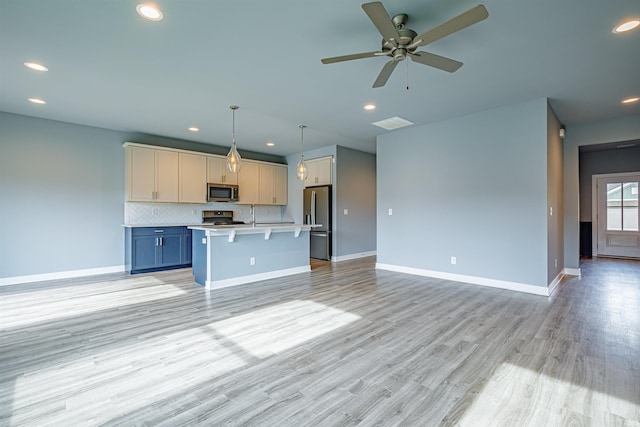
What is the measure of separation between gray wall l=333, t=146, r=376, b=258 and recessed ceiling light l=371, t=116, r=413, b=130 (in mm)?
1791

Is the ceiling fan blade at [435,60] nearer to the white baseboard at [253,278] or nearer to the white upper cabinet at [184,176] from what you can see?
the white baseboard at [253,278]

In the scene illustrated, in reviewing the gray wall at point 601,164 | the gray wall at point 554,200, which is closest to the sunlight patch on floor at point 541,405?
the gray wall at point 554,200

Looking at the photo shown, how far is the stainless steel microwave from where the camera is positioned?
6.60 metres

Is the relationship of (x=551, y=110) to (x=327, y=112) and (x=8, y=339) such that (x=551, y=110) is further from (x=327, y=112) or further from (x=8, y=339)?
(x=8, y=339)

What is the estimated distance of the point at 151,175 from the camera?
19.0 ft

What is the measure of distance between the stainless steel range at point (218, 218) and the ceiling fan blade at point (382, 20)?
5.45 metres

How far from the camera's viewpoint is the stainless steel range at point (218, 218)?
6.83m

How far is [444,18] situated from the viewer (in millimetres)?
2387

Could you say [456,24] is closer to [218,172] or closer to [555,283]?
[555,283]

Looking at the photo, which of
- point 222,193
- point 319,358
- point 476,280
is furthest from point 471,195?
point 222,193

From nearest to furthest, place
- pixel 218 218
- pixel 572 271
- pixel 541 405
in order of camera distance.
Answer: pixel 541 405 → pixel 572 271 → pixel 218 218

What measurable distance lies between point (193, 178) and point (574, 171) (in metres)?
7.28

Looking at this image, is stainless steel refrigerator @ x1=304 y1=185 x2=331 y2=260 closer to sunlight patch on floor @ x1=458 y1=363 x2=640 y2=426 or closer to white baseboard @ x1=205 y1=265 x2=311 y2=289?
white baseboard @ x1=205 y1=265 x2=311 y2=289

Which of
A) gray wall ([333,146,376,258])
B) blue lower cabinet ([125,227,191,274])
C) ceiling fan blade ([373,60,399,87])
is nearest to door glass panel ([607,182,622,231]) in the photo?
gray wall ([333,146,376,258])
